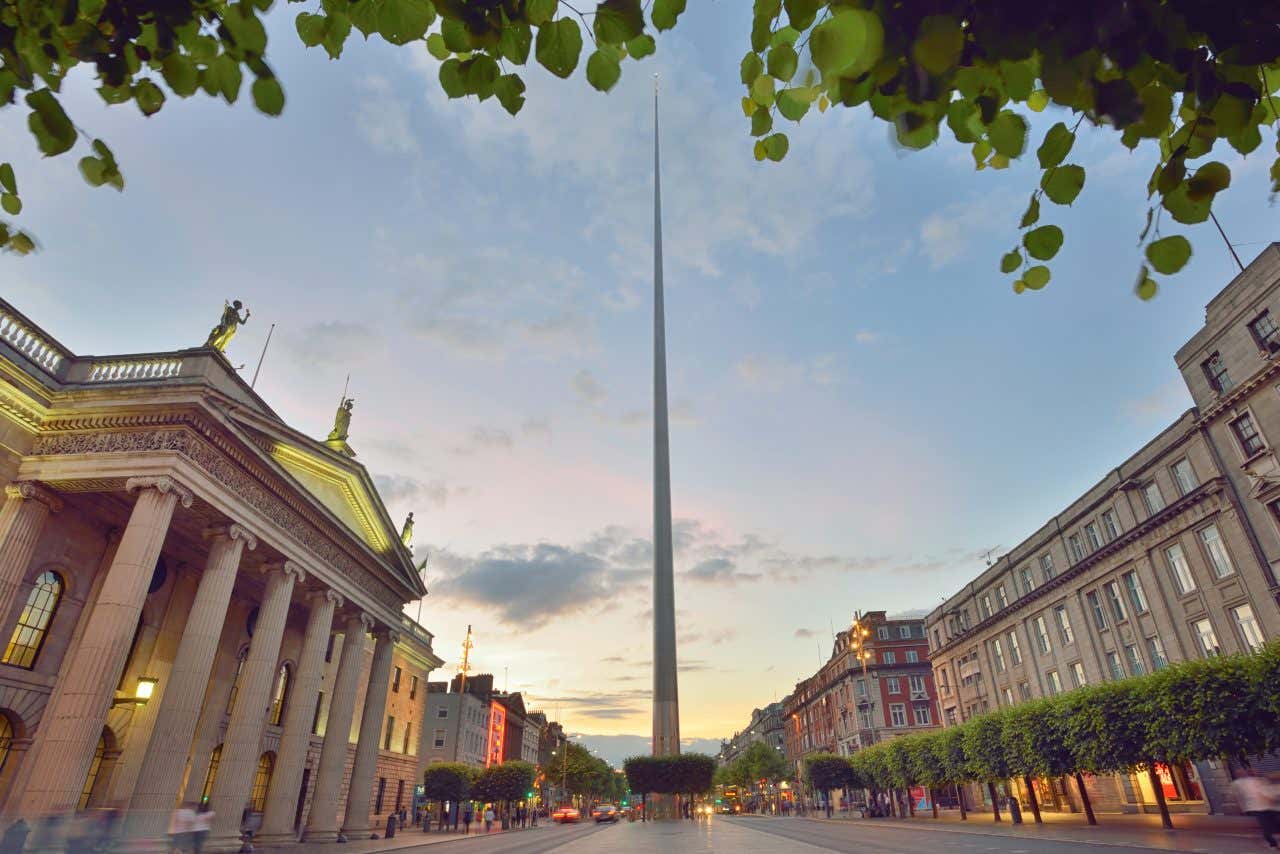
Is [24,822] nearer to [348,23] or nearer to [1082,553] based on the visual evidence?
[348,23]

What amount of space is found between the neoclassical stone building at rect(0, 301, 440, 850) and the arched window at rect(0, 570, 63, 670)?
0.04 metres

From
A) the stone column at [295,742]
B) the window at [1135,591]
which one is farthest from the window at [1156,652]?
the stone column at [295,742]

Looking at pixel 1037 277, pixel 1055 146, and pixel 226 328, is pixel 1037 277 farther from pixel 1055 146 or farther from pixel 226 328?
pixel 226 328

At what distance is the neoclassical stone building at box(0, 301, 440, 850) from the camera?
58.7ft

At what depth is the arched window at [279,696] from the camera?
3212 cm

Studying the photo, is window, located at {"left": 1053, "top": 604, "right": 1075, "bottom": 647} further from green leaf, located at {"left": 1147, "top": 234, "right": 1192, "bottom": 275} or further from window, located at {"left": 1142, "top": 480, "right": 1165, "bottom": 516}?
green leaf, located at {"left": 1147, "top": 234, "right": 1192, "bottom": 275}

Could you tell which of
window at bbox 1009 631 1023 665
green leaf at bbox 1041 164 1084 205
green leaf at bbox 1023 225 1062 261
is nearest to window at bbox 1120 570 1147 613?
window at bbox 1009 631 1023 665

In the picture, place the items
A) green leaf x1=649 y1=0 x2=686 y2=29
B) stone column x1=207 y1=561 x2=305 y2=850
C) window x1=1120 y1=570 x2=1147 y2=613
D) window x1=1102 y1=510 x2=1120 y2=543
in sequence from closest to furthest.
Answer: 1. green leaf x1=649 y1=0 x2=686 y2=29
2. stone column x1=207 y1=561 x2=305 y2=850
3. window x1=1120 y1=570 x2=1147 y2=613
4. window x1=1102 y1=510 x2=1120 y2=543

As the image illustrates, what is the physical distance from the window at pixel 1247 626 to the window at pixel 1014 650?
22.0m

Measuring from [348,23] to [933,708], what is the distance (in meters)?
96.7

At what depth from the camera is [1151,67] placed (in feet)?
9.22

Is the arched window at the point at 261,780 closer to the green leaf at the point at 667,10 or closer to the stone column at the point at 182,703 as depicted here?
the stone column at the point at 182,703

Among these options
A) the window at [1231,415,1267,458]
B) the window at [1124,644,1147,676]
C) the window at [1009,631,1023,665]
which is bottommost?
the window at [1124,644,1147,676]

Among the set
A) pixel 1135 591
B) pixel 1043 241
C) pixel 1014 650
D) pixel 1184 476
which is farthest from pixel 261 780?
pixel 1014 650
